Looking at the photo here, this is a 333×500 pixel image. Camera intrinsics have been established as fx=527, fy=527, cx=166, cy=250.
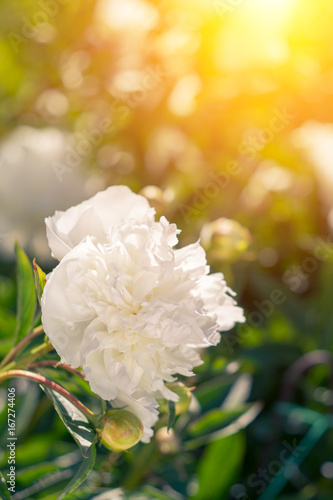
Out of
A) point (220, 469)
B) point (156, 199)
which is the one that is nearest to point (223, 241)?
point (156, 199)

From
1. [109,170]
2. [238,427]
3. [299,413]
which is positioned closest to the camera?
[238,427]

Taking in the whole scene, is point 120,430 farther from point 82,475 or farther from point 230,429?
point 230,429

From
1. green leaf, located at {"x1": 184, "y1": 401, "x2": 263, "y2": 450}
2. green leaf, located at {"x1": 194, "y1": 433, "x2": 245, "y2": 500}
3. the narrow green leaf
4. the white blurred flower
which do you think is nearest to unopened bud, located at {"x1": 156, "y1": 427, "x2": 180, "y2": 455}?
green leaf, located at {"x1": 184, "y1": 401, "x2": 263, "y2": 450}

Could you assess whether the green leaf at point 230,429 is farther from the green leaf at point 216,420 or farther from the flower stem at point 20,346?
the flower stem at point 20,346

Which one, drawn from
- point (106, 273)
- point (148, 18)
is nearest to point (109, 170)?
point (148, 18)

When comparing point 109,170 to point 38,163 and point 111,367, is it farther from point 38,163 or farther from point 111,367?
point 111,367

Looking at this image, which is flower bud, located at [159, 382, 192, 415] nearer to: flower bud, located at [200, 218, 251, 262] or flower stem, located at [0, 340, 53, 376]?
flower stem, located at [0, 340, 53, 376]
